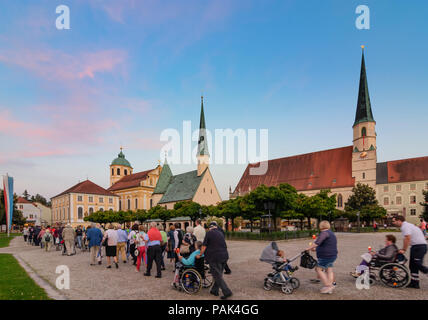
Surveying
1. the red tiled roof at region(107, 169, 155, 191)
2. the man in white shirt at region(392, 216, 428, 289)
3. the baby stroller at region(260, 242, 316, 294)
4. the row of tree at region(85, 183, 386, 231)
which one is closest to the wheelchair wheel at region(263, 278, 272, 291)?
the baby stroller at region(260, 242, 316, 294)

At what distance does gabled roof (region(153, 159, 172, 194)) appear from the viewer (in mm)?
77438

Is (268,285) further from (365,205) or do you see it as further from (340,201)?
(340,201)

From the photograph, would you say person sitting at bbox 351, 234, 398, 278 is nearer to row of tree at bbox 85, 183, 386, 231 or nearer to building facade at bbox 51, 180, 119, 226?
row of tree at bbox 85, 183, 386, 231

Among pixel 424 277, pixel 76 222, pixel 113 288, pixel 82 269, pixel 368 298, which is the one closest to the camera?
pixel 368 298

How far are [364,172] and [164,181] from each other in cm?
5007

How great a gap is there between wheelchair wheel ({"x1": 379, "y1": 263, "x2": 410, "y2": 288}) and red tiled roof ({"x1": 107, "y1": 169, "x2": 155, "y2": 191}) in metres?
79.7

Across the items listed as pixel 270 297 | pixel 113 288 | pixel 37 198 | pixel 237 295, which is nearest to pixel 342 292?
pixel 270 297

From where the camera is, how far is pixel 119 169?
333 feet

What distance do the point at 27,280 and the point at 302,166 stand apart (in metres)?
76.5

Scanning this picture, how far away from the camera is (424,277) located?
347 inches

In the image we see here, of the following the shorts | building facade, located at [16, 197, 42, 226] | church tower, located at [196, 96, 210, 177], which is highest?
church tower, located at [196, 96, 210, 177]

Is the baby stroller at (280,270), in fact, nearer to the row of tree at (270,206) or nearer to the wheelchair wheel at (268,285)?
the wheelchair wheel at (268,285)

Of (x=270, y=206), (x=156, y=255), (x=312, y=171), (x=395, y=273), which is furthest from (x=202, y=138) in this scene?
(x=395, y=273)
